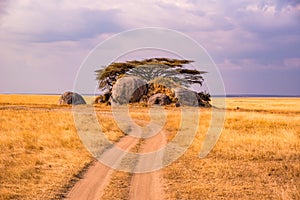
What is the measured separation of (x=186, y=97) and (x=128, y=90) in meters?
7.64

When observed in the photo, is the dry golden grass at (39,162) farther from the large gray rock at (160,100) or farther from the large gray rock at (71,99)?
the large gray rock at (71,99)

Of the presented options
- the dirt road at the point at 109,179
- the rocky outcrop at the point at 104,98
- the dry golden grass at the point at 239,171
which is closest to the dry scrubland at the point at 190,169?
the dry golden grass at the point at 239,171

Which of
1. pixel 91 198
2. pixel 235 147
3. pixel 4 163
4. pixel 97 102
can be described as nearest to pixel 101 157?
pixel 4 163

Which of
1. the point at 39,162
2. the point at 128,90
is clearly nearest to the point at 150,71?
the point at 128,90

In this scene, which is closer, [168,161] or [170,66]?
[168,161]

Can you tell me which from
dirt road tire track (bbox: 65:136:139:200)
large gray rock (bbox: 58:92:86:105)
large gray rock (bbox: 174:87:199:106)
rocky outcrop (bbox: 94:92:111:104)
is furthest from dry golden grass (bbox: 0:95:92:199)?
large gray rock (bbox: 58:92:86:105)

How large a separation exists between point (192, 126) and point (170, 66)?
29866 mm

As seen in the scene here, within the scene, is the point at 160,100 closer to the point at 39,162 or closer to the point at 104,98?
the point at 104,98

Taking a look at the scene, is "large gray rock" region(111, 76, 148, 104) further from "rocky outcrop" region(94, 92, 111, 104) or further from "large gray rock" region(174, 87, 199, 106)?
"large gray rock" region(174, 87, 199, 106)

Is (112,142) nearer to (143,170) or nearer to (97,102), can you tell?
(143,170)

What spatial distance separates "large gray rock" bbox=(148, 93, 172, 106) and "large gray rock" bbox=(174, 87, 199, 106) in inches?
59.6

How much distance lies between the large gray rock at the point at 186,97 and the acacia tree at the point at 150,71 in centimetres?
317

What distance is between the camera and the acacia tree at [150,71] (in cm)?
5125

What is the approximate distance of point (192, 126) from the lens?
2316 cm
